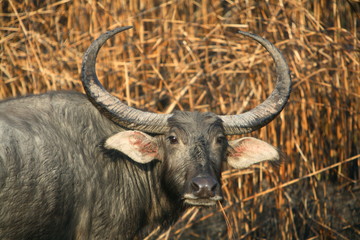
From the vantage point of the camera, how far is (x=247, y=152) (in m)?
4.86

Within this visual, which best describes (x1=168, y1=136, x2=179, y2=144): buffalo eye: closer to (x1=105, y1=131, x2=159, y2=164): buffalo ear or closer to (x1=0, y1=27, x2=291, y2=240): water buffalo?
(x1=0, y1=27, x2=291, y2=240): water buffalo

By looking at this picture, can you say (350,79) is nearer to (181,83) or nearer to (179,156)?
(181,83)

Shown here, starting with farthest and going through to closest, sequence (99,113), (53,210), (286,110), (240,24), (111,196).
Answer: (240,24) < (286,110) < (99,113) < (111,196) < (53,210)

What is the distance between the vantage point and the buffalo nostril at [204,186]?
4.04 metres

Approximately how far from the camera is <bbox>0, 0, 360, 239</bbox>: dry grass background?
21.1ft

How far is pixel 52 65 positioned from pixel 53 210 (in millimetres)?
3249

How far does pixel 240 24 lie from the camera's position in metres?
7.08

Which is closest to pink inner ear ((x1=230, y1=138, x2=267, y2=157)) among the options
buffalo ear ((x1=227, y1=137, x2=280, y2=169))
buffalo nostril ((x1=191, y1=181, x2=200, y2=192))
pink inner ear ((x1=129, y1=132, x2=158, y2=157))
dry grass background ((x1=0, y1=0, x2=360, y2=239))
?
buffalo ear ((x1=227, y1=137, x2=280, y2=169))

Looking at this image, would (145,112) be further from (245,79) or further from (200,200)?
(245,79)

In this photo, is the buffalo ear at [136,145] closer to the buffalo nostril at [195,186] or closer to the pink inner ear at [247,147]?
the buffalo nostril at [195,186]

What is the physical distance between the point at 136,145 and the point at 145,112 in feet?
0.97

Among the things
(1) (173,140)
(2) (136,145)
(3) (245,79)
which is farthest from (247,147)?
(3) (245,79)

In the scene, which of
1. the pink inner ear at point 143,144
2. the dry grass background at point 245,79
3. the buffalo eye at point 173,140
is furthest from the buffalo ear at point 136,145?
the dry grass background at point 245,79

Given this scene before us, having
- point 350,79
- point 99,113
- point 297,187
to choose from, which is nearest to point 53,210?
point 99,113
